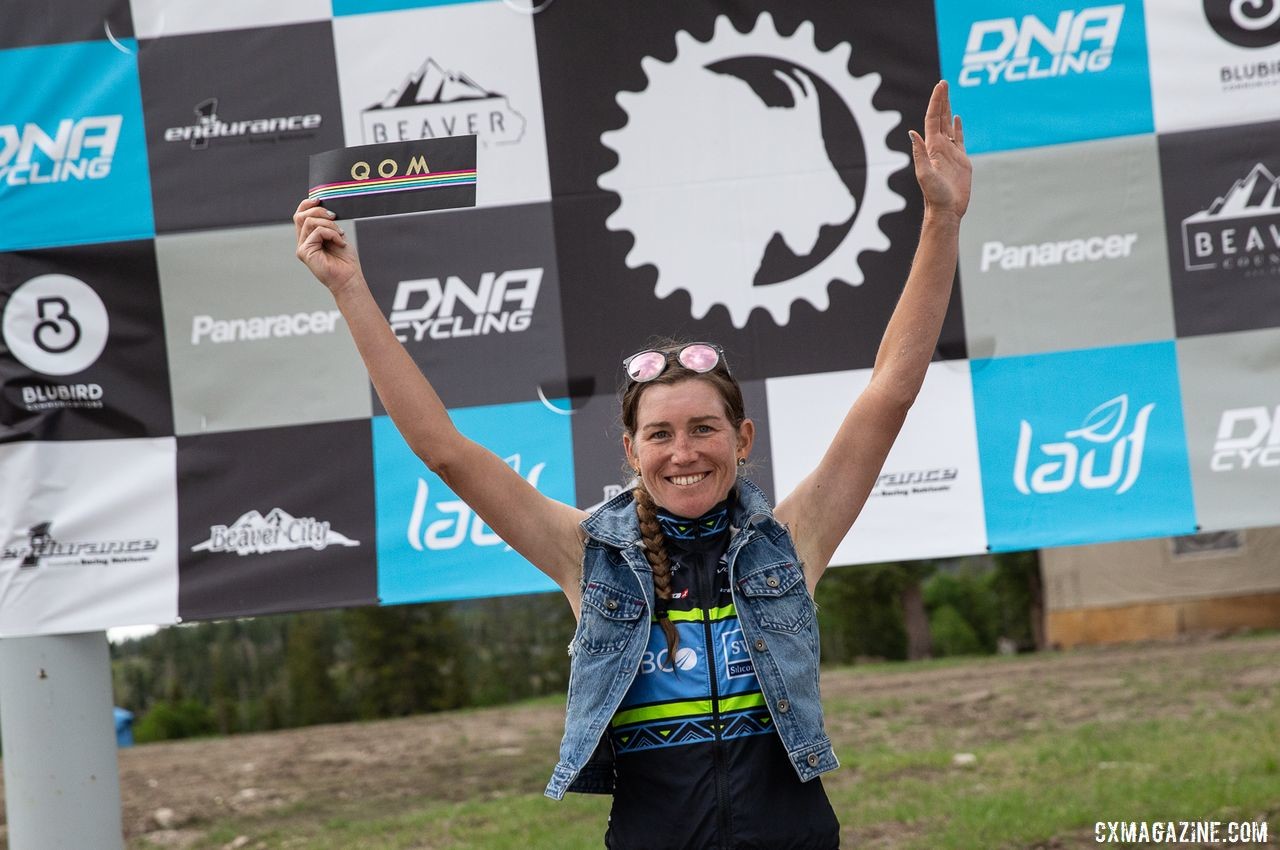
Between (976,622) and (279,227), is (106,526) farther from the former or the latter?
(976,622)

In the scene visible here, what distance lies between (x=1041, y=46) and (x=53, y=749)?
3959 mm

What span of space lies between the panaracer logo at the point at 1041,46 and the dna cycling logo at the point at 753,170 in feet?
1.13

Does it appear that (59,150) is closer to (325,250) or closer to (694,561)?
(325,250)

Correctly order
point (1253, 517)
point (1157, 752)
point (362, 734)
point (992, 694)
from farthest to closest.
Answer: point (362, 734), point (992, 694), point (1157, 752), point (1253, 517)

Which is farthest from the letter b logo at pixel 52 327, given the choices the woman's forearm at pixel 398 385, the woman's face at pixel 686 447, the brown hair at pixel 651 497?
the woman's face at pixel 686 447

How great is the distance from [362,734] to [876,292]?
6334 mm

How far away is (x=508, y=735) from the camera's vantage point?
869 cm

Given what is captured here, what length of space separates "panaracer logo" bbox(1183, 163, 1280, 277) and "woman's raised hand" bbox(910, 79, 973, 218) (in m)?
2.21

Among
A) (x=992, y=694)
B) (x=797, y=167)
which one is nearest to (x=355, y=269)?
(x=797, y=167)

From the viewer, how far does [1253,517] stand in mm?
4117

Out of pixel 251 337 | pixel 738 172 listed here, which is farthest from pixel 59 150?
pixel 738 172

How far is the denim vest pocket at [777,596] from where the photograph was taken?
2137 mm

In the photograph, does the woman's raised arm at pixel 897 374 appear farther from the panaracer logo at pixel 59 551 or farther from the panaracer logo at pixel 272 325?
the panaracer logo at pixel 59 551

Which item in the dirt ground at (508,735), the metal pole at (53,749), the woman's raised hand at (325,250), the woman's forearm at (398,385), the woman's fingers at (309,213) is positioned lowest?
the dirt ground at (508,735)
